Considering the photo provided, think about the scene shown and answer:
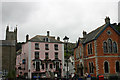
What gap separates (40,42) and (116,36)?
22322 millimetres

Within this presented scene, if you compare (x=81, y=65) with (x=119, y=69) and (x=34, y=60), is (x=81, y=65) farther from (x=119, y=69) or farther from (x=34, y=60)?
(x=34, y=60)

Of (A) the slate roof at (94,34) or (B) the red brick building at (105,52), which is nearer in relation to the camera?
(B) the red brick building at (105,52)

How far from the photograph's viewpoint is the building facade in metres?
47.9

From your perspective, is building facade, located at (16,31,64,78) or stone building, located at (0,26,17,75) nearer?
building facade, located at (16,31,64,78)

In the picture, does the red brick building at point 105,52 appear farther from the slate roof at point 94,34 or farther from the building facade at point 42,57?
the building facade at point 42,57

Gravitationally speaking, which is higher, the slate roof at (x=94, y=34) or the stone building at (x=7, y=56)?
the slate roof at (x=94, y=34)

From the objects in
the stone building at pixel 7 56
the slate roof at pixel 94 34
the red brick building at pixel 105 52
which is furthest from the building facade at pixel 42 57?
the red brick building at pixel 105 52

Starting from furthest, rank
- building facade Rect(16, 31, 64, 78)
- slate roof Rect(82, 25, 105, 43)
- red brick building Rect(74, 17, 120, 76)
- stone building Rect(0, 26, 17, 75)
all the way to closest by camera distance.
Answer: stone building Rect(0, 26, 17, 75)
building facade Rect(16, 31, 64, 78)
slate roof Rect(82, 25, 105, 43)
red brick building Rect(74, 17, 120, 76)

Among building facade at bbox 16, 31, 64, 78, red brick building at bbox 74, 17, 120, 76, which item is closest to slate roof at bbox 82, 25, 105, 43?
red brick building at bbox 74, 17, 120, 76

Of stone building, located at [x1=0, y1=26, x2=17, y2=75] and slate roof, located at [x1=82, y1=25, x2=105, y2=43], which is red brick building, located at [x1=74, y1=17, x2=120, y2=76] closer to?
slate roof, located at [x1=82, y1=25, x2=105, y2=43]

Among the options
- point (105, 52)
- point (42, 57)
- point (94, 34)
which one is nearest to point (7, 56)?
point (42, 57)

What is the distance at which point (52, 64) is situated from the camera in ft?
164

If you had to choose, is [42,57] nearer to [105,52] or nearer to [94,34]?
[94,34]

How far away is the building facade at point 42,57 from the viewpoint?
4788 cm
